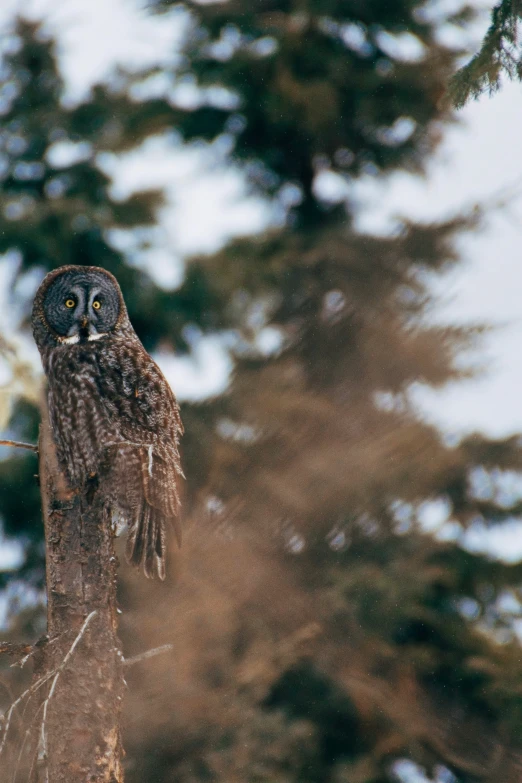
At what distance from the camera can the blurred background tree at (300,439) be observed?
7094 millimetres

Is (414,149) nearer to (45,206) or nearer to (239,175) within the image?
(239,175)

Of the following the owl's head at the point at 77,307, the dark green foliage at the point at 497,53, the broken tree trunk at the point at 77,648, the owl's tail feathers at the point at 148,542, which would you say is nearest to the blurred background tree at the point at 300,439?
the owl's head at the point at 77,307

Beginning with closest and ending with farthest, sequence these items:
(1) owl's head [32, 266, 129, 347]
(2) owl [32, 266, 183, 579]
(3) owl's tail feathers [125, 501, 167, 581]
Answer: (3) owl's tail feathers [125, 501, 167, 581]
(2) owl [32, 266, 183, 579]
(1) owl's head [32, 266, 129, 347]

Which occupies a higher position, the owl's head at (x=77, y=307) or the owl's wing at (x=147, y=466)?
the owl's head at (x=77, y=307)

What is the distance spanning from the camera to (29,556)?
8.62 meters

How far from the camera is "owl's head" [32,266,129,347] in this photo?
4.18 metres

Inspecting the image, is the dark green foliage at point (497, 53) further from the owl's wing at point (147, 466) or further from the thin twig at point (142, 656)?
the thin twig at point (142, 656)

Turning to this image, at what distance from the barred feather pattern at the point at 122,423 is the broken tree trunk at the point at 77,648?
1.33 feet

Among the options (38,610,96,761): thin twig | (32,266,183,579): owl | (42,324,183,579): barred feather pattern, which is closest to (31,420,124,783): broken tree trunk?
(38,610,96,761): thin twig

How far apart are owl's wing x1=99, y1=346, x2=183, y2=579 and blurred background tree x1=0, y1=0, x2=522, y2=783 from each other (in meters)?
2.69

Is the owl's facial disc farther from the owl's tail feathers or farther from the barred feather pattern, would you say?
the owl's tail feathers

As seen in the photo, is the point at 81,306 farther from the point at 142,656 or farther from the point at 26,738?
the point at 26,738

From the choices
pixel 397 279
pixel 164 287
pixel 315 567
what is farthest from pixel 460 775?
pixel 164 287

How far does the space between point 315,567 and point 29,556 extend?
289cm
